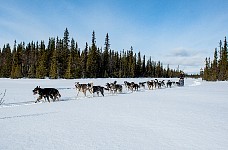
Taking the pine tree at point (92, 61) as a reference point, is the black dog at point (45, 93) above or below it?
below

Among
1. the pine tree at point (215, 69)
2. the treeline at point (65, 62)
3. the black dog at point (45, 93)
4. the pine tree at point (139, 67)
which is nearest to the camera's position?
the black dog at point (45, 93)

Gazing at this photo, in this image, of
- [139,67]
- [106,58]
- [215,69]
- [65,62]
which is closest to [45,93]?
[65,62]

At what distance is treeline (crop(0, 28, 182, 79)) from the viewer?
54281 millimetres

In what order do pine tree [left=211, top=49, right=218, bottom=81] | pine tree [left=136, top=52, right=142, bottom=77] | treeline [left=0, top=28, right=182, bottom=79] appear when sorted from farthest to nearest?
pine tree [left=136, top=52, right=142, bottom=77] < pine tree [left=211, top=49, right=218, bottom=81] < treeline [left=0, top=28, right=182, bottom=79]

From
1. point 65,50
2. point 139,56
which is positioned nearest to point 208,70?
point 139,56

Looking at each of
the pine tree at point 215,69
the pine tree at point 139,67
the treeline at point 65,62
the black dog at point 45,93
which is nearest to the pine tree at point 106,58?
the treeline at point 65,62

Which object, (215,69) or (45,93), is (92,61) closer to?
(215,69)

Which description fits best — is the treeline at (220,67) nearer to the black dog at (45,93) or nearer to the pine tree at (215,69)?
the pine tree at (215,69)

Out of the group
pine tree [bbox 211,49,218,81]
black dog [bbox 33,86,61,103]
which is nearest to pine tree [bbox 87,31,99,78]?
pine tree [bbox 211,49,218,81]

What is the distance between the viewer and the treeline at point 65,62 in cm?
5428

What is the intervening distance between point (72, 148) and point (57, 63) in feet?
162

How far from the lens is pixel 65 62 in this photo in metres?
55.4

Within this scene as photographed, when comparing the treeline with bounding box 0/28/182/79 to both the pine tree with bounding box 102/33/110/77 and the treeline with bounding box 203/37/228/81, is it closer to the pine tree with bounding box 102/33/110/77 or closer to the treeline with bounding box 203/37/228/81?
the pine tree with bounding box 102/33/110/77

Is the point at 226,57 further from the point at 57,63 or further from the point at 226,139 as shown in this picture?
the point at 226,139
